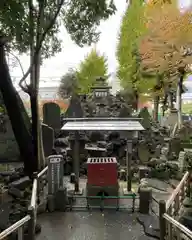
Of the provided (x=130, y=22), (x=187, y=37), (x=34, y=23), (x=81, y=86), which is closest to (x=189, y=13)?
(x=187, y=37)

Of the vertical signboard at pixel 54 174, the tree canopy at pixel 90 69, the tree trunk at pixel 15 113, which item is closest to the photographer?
the vertical signboard at pixel 54 174

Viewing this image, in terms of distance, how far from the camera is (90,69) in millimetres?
42000

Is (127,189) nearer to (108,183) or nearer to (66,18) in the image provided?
(108,183)

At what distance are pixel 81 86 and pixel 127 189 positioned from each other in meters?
32.4

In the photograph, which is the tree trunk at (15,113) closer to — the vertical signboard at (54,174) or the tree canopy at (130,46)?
the vertical signboard at (54,174)

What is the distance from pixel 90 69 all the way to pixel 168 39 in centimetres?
2529

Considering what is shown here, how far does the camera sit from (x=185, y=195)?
807 cm

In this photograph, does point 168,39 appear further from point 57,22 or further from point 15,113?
point 15,113

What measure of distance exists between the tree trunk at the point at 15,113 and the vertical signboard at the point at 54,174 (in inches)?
93.2

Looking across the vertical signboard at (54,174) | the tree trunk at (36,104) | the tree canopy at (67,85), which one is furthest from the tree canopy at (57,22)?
the tree canopy at (67,85)

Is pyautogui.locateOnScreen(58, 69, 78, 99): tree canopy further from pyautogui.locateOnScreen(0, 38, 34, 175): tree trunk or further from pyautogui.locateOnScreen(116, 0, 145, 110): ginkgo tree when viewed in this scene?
pyautogui.locateOnScreen(0, 38, 34, 175): tree trunk

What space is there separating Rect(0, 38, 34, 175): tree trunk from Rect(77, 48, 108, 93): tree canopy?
30208mm

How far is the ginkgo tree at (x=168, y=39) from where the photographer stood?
1614 centimetres

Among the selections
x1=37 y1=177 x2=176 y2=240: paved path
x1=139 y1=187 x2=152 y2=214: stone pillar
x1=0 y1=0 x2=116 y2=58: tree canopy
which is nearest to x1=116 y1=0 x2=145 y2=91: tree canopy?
x1=0 y1=0 x2=116 y2=58: tree canopy
